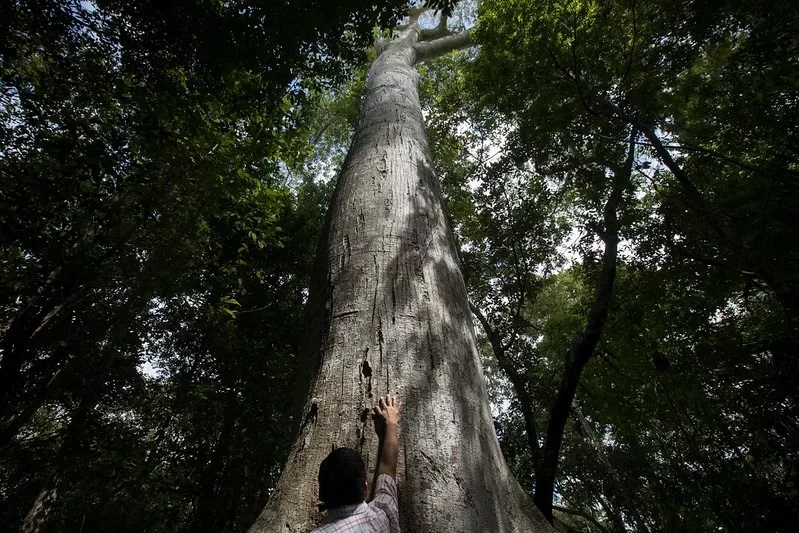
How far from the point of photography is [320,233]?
150 inches

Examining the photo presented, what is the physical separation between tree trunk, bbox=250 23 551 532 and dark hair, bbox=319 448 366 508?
0.03 metres

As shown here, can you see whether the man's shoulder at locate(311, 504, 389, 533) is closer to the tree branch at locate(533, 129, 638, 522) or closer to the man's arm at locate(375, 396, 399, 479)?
the man's arm at locate(375, 396, 399, 479)

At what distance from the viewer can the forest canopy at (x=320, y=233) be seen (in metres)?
3.08

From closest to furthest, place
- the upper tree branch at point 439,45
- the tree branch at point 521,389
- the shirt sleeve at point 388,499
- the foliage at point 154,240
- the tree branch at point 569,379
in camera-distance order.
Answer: the shirt sleeve at point 388,499
the foliage at point 154,240
the tree branch at point 569,379
the tree branch at point 521,389
the upper tree branch at point 439,45

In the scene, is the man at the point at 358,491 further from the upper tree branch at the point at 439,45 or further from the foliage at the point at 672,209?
the upper tree branch at the point at 439,45

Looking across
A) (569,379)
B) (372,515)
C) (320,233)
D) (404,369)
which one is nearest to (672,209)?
(569,379)

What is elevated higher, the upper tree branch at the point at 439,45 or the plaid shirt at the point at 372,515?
the upper tree branch at the point at 439,45

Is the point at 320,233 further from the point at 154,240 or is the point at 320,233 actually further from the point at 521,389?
the point at 521,389

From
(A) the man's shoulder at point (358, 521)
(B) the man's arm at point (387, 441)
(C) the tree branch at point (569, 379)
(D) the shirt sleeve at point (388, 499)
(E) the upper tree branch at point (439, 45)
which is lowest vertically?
(A) the man's shoulder at point (358, 521)

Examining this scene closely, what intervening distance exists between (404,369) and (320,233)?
2.76m

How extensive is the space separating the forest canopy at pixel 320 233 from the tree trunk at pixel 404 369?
188 centimetres

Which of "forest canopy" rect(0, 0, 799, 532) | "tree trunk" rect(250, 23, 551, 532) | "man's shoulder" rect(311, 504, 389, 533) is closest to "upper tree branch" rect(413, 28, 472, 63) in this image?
"forest canopy" rect(0, 0, 799, 532)

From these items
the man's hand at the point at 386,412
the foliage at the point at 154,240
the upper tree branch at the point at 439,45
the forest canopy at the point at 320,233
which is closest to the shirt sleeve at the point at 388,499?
the man's hand at the point at 386,412

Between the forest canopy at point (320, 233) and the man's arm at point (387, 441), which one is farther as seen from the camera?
the forest canopy at point (320, 233)
